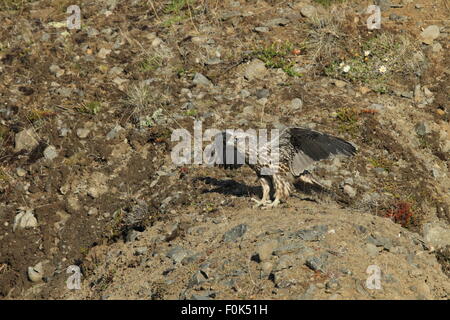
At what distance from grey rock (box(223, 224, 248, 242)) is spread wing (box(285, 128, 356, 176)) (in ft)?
4.48

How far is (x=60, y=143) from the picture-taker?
34.7 ft

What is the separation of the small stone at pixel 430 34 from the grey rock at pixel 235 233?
22.7 feet

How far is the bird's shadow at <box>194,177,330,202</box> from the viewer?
8719 millimetres

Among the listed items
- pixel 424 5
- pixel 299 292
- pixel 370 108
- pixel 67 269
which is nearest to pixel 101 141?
pixel 67 269

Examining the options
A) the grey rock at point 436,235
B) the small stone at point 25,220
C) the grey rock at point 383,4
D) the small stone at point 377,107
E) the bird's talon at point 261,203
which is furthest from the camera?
the grey rock at point 383,4

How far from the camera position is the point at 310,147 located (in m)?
8.30

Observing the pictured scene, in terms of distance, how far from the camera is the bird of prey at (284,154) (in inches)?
317

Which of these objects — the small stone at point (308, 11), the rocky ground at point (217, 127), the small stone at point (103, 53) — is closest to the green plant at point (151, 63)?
the rocky ground at point (217, 127)

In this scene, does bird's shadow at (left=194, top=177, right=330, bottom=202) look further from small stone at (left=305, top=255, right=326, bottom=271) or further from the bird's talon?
small stone at (left=305, top=255, right=326, bottom=271)

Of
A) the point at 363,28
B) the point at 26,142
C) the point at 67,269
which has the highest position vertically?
the point at 363,28

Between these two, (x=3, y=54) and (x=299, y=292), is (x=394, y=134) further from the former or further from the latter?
(x=3, y=54)

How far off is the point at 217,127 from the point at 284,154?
2.29 metres

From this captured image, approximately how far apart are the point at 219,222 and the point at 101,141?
3499 mm

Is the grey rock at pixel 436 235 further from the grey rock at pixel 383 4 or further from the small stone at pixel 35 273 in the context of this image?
the grey rock at pixel 383 4
